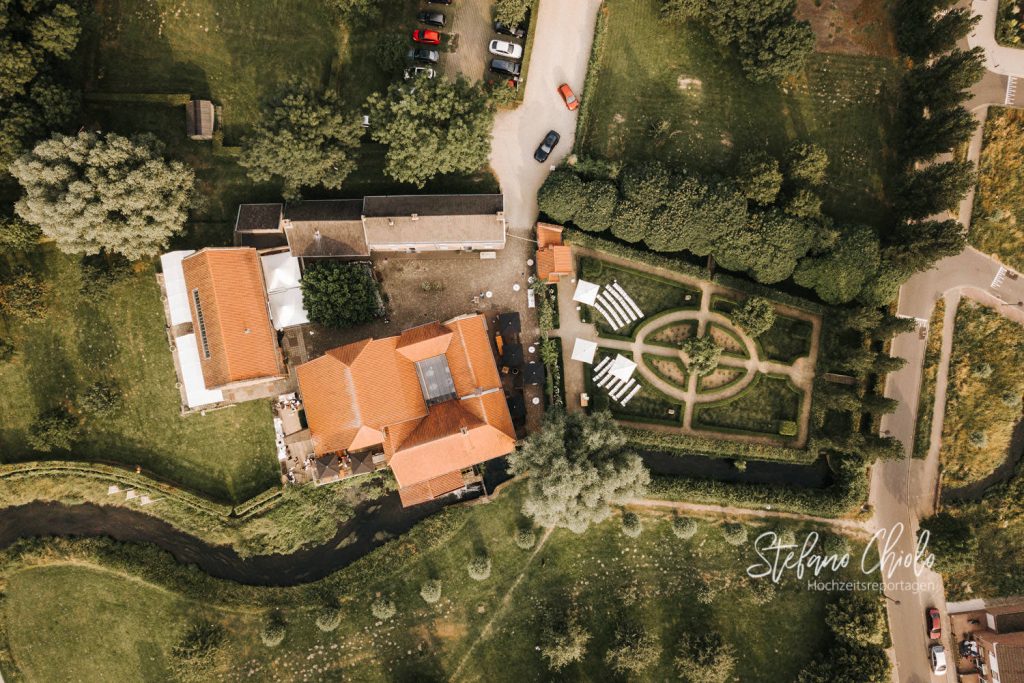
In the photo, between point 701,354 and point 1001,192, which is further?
point 1001,192

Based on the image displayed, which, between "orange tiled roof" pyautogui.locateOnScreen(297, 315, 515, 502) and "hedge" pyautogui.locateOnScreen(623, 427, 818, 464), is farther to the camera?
"hedge" pyautogui.locateOnScreen(623, 427, 818, 464)

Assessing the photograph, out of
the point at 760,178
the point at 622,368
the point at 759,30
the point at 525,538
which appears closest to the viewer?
the point at 760,178

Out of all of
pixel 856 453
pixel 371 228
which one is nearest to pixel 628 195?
pixel 371 228

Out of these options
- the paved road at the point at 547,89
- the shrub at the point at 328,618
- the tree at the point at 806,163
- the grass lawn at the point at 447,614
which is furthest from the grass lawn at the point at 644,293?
the shrub at the point at 328,618

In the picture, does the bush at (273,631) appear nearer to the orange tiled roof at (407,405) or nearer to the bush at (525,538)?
the orange tiled roof at (407,405)

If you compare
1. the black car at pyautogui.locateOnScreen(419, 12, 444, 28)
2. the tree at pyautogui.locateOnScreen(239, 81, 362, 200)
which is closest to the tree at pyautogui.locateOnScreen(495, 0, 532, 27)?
the black car at pyautogui.locateOnScreen(419, 12, 444, 28)

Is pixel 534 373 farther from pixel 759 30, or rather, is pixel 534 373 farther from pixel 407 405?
pixel 759 30

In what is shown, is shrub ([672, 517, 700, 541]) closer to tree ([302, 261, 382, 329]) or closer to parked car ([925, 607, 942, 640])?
parked car ([925, 607, 942, 640])

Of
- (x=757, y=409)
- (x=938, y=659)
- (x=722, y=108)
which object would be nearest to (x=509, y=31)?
(x=722, y=108)
